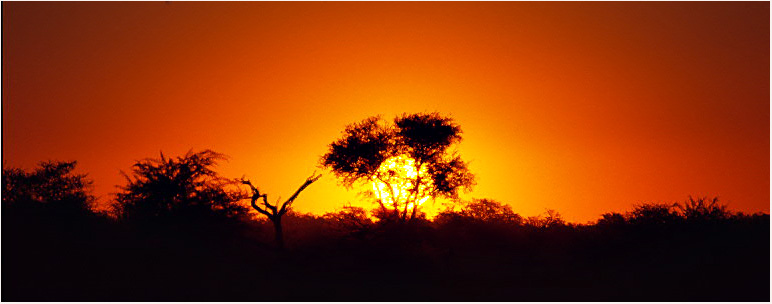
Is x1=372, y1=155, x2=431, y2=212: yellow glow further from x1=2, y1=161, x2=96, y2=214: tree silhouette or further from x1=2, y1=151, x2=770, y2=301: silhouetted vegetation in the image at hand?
x1=2, y1=161, x2=96, y2=214: tree silhouette

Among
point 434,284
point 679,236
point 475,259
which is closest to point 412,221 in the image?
point 475,259

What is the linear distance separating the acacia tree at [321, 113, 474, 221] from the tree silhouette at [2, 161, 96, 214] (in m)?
13.5

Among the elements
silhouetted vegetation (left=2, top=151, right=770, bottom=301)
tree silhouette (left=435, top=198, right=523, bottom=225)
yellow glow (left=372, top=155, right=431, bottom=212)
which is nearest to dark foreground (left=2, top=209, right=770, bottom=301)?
silhouetted vegetation (left=2, top=151, right=770, bottom=301)

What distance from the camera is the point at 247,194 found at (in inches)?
1758

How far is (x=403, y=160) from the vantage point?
5119 cm

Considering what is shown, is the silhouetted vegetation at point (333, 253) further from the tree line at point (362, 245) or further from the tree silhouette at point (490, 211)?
the tree silhouette at point (490, 211)

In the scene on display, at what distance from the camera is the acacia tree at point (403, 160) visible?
50.8 m

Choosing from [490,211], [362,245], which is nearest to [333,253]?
[362,245]

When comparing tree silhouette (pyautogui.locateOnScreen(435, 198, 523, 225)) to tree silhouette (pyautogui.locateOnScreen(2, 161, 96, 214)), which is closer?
tree silhouette (pyautogui.locateOnScreen(2, 161, 96, 214))

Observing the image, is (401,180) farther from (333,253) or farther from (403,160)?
(333,253)

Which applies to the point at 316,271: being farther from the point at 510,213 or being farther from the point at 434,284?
the point at 510,213

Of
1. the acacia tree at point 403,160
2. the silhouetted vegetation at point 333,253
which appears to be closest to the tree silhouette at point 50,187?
the silhouetted vegetation at point 333,253

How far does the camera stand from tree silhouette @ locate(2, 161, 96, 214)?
144 feet

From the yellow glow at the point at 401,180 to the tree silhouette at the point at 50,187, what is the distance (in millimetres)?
15671
